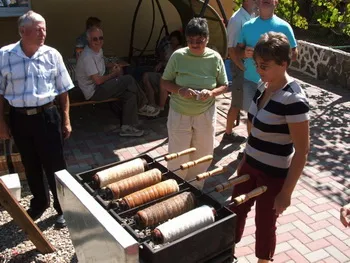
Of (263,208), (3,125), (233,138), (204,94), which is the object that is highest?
(204,94)

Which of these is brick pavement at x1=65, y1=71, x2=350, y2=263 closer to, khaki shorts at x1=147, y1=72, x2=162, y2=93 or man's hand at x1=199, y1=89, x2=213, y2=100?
khaki shorts at x1=147, y1=72, x2=162, y2=93

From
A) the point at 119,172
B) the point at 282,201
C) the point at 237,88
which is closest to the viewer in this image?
the point at 119,172

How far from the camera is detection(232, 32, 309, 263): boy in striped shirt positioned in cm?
232

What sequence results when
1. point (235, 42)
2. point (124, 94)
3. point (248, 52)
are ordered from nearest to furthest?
1. point (248, 52)
2. point (235, 42)
3. point (124, 94)

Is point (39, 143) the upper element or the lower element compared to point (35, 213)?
upper

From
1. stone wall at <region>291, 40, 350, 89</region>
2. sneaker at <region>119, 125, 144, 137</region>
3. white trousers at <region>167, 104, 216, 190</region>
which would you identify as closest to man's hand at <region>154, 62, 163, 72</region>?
sneaker at <region>119, 125, 144, 137</region>

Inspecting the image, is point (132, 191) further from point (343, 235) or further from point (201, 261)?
point (343, 235)

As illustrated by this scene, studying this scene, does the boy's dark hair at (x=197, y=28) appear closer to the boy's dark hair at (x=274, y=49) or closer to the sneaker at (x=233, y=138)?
the boy's dark hair at (x=274, y=49)

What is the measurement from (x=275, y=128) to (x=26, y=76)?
2.05 metres

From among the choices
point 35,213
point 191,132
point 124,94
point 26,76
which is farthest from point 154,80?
point 26,76

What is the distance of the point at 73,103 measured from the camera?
5.53 m

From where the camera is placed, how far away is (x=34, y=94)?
130 inches

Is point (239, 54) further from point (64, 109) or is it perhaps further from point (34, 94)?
point (34, 94)

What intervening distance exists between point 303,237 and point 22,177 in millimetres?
3018
